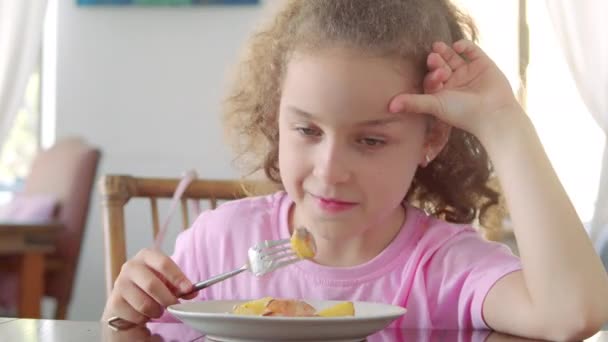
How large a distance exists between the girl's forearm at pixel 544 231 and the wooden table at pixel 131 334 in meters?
0.05

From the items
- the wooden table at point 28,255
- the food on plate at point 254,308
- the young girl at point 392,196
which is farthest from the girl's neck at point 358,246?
the wooden table at point 28,255

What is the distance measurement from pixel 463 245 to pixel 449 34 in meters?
0.25

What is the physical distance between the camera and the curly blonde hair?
105cm

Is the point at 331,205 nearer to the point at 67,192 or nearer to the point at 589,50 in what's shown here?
the point at 67,192

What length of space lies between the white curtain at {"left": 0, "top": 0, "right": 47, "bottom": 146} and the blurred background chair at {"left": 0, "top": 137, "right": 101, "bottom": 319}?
1.85 feet

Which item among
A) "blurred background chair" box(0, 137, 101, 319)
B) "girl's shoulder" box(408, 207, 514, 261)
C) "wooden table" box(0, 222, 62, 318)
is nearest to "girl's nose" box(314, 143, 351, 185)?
"girl's shoulder" box(408, 207, 514, 261)

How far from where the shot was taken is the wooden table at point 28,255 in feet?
10.2

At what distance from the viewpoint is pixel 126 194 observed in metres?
1.30

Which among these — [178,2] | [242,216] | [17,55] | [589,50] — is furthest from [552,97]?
[242,216]

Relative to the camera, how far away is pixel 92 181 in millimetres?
3678

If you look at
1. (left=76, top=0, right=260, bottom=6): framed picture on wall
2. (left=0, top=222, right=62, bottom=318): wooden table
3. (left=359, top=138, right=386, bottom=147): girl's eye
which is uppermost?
(left=76, top=0, right=260, bottom=6): framed picture on wall

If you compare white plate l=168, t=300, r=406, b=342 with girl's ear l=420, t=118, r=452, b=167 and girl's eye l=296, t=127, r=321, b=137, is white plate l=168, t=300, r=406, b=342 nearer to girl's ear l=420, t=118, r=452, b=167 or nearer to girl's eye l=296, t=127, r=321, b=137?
girl's eye l=296, t=127, r=321, b=137

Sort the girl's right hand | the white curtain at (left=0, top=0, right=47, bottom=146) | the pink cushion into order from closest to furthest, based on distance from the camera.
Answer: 1. the girl's right hand
2. the pink cushion
3. the white curtain at (left=0, top=0, right=47, bottom=146)

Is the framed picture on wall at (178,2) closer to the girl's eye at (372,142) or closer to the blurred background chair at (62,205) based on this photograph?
the blurred background chair at (62,205)
